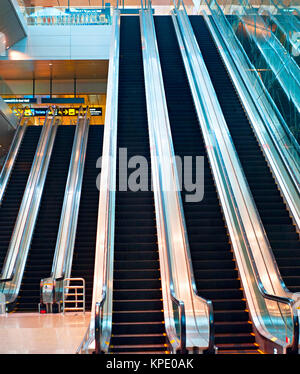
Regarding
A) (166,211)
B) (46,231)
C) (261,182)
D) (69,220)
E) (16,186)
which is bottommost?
(166,211)

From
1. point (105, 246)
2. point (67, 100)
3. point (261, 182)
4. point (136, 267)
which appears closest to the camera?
point (105, 246)

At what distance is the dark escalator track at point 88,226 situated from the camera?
10.4 m

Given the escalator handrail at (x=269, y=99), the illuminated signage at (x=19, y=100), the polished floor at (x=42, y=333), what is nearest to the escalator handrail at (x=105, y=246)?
the polished floor at (x=42, y=333)

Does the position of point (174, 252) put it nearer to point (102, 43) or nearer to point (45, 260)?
point (45, 260)

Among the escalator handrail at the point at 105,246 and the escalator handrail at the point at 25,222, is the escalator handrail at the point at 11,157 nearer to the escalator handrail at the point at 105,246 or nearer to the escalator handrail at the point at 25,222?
the escalator handrail at the point at 25,222

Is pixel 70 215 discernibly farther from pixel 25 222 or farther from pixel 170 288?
pixel 170 288

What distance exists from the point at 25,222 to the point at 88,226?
1618 millimetres

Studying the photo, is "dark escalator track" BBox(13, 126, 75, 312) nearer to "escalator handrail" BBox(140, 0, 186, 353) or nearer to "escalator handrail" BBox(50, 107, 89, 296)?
"escalator handrail" BBox(50, 107, 89, 296)

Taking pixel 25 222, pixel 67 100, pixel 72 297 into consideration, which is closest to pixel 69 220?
pixel 25 222

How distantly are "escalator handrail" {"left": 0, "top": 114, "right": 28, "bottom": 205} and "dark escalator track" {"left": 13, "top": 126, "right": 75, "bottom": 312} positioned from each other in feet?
4.17

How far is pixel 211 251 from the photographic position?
7465 mm

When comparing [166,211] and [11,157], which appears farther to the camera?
[11,157]
